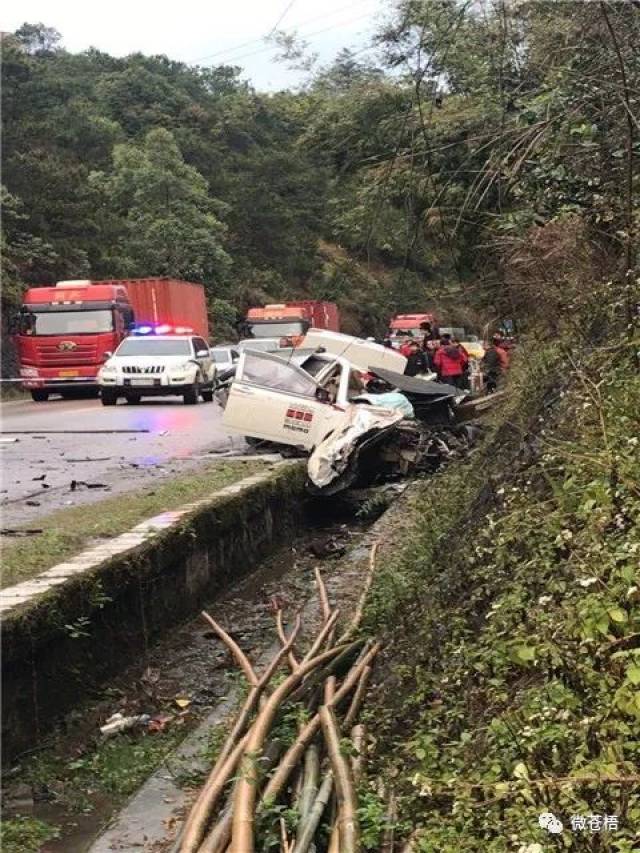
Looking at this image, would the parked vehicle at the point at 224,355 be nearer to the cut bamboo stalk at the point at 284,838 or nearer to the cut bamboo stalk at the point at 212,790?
the cut bamboo stalk at the point at 212,790

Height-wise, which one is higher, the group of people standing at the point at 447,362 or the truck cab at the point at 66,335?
the truck cab at the point at 66,335

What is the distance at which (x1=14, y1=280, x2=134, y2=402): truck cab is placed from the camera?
26.7 meters

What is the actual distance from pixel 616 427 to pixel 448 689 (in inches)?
63.9

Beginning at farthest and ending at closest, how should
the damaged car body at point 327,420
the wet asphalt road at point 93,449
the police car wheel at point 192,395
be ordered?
the police car wheel at point 192,395
the damaged car body at point 327,420
the wet asphalt road at point 93,449

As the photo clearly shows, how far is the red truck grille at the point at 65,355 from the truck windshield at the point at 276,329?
9.62 meters

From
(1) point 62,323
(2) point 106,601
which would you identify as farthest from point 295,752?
(1) point 62,323

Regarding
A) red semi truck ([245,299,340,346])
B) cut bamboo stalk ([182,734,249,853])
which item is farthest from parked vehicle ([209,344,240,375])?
cut bamboo stalk ([182,734,249,853])

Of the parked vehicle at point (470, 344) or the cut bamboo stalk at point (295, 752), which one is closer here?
the cut bamboo stalk at point (295, 752)

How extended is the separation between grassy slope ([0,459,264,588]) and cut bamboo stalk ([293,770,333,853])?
270 cm

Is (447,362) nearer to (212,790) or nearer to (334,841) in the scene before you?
(212,790)

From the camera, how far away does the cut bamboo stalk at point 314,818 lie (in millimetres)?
3258

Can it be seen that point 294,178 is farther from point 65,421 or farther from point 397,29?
point 397,29

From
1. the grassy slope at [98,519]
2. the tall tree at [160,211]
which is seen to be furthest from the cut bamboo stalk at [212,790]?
the tall tree at [160,211]

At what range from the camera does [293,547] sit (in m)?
11.2
